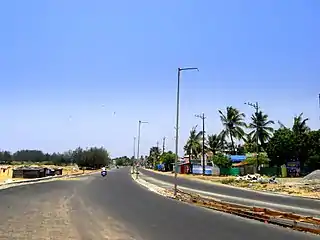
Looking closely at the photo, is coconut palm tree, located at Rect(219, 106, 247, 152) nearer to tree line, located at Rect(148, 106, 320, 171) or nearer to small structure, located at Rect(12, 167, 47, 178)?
tree line, located at Rect(148, 106, 320, 171)

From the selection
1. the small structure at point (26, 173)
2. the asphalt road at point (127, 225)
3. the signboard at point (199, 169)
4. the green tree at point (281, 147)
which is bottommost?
the asphalt road at point (127, 225)

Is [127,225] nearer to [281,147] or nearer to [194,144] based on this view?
[281,147]

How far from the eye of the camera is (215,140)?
368 feet

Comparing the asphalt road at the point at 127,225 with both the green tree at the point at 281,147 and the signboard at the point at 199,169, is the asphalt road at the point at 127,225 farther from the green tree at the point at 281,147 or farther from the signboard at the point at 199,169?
the signboard at the point at 199,169

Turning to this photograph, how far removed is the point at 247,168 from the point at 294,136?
42.5 feet

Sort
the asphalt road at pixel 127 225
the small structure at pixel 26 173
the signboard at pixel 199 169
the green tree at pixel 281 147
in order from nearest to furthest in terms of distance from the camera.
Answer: the asphalt road at pixel 127 225, the small structure at pixel 26 173, the green tree at pixel 281 147, the signboard at pixel 199 169

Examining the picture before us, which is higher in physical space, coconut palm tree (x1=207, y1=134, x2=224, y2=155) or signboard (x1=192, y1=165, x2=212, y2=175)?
coconut palm tree (x1=207, y1=134, x2=224, y2=155)

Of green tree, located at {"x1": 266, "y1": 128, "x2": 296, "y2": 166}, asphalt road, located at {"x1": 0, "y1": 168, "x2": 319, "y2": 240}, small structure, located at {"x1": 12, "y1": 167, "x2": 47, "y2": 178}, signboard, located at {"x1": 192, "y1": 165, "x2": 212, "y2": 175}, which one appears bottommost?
asphalt road, located at {"x1": 0, "y1": 168, "x2": 319, "y2": 240}

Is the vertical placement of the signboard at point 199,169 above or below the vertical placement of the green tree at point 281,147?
below

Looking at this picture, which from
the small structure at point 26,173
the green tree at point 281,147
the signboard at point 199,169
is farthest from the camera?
the signboard at point 199,169

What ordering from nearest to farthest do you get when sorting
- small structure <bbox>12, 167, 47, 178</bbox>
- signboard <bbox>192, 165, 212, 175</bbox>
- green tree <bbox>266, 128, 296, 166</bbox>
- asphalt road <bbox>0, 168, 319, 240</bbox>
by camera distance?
asphalt road <bbox>0, 168, 319, 240</bbox> < small structure <bbox>12, 167, 47, 178</bbox> < green tree <bbox>266, 128, 296, 166</bbox> < signboard <bbox>192, 165, 212, 175</bbox>

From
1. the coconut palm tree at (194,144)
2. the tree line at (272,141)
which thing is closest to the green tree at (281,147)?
the tree line at (272,141)

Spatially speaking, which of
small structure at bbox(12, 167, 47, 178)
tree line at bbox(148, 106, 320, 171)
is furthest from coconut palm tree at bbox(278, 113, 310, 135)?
small structure at bbox(12, 167, 47, 178)

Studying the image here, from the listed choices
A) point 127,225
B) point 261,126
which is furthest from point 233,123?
point 127,225
